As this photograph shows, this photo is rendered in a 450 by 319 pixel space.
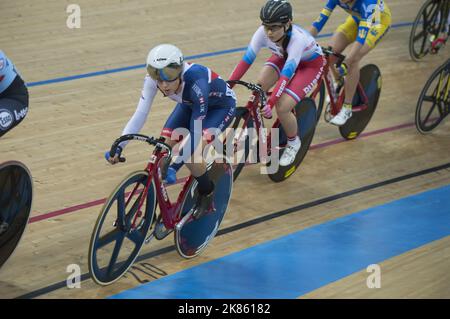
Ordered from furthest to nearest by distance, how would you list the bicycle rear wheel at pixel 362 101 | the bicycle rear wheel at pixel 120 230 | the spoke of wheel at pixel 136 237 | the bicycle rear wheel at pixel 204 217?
the bicycle rear wheel at pixel 362 101, the bicycle rear wheel at pixel 204 217, the spoke of wheel at pixel 136 237, the bicycle rear wheel at pixel 120 230

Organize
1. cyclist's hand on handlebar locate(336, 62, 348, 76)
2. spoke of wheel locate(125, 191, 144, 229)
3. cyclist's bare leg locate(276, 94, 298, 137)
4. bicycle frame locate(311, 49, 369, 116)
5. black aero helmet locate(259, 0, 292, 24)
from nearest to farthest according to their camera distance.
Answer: spoke of wheel locate(125, 191, 144, 229) < black aero helmet locate(259, 0, 292, 24) < cyclist's bare leg locate(276, 94, 298, 137) < bicycle frame locate(311, 49, 369, 116) < cyclist's hand on handlebar locate(336, 62, 348, 76)

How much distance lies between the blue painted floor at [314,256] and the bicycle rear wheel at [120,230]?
0.49 feet

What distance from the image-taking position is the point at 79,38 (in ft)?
26.9

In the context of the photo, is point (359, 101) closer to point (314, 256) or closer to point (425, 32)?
point (314, 256)

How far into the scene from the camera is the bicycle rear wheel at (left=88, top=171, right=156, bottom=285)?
379 cm

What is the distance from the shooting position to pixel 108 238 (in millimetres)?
3895

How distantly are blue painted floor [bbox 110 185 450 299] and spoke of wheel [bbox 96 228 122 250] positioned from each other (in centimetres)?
30

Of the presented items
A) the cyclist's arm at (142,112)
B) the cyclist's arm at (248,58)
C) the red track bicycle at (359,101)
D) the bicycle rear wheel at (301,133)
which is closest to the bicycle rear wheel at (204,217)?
the cyclist's arm at (142,112)

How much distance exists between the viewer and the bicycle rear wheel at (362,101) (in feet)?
20.0

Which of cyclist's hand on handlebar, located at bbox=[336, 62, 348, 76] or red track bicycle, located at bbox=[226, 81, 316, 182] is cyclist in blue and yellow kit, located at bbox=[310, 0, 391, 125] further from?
red track bicycle, located at bbox=[226, 81, 316, 182]

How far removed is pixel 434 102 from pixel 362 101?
0.62 metres

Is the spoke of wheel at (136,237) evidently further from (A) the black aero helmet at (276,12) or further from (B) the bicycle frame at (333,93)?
(B) the bicycle frame at (333,93)

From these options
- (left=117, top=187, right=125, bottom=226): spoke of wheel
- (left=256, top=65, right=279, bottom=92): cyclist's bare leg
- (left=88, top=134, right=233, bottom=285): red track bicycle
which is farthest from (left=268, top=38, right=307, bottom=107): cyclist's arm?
(left=117, top=187, right=125, bottom=226): spoke of wheel

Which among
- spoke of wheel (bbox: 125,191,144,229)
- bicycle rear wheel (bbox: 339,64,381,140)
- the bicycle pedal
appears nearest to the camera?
spoke of wheel (bbox: 125,191,144,229)
